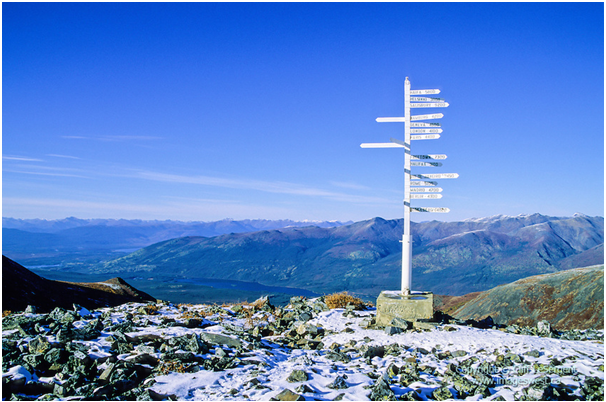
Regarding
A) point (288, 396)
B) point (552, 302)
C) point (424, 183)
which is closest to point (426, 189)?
point (424, 183)

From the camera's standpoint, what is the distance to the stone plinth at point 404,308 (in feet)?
48.7

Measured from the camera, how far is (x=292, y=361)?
11.4 meters

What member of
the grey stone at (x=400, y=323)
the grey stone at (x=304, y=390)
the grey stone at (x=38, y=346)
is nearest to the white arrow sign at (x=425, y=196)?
the grey stone at (x=400, y=323)

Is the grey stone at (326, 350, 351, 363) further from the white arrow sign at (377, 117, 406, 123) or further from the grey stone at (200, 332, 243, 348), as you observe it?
the white arrow sign at (377, 117, 406, 123)

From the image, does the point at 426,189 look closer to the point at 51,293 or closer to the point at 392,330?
the point at 392,330

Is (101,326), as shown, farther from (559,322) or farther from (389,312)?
(559,322)

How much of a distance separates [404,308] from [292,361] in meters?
5.34

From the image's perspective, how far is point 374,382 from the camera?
970cm

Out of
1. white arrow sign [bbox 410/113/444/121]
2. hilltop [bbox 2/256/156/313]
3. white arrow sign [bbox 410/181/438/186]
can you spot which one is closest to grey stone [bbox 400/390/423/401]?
white arrow sign [bbox 410/181/438/186]

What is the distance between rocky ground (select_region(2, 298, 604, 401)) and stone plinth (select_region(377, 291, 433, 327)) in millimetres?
444

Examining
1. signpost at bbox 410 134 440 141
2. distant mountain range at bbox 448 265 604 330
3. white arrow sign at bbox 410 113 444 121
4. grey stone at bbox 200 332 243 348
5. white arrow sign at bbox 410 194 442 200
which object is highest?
white arrow sign at bbox 410 113 444 121

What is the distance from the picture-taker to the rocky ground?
8844 millimetres

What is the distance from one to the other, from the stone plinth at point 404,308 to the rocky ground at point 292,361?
1.46 ft

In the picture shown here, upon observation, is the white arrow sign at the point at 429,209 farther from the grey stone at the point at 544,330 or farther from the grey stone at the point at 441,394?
the grey stone at the point at 441,394
